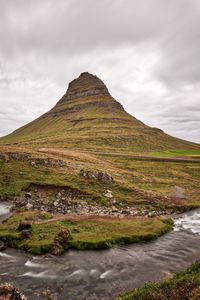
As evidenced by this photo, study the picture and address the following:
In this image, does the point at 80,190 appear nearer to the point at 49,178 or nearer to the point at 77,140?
the point at 49,178

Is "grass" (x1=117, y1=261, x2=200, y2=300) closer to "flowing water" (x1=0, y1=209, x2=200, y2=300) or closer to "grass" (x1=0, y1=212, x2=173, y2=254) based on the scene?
"flowing water" (x1=0, y1=209, x2=200, y2=300)

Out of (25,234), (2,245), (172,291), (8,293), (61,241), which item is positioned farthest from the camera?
(25,234)

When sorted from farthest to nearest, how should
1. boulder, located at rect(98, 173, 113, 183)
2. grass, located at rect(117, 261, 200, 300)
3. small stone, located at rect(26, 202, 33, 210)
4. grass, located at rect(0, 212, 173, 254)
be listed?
boulder, located at rect(98, 173, 113, 183) → small stone, located at rect(26, 202, 33, 210) → grass, located at rect(0, 212, 173, 254) → grass, located at rect(117, 261, 200, 300)

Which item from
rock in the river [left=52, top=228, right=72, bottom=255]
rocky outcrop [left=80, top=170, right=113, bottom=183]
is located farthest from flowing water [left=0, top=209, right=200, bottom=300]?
rocky outcrop [left=80, top=170, right=113, bottom=183]

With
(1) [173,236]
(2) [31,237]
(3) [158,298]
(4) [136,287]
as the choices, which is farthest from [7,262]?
(1) [173,236]

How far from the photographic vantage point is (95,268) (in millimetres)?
15336

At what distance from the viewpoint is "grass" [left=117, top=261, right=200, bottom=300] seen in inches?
396

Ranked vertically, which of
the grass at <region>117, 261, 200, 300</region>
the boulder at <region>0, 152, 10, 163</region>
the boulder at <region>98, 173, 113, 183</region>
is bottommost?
the grass at <region>117, 261, 200, 300</region>

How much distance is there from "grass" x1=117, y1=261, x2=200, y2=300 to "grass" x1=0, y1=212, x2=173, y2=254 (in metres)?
7.95

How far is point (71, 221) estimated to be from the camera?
2466cm

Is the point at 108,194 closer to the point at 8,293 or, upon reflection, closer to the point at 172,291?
the point at 172,291

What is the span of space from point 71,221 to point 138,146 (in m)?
139

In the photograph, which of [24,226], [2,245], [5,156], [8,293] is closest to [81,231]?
[24,226]

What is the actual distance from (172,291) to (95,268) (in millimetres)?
6903
